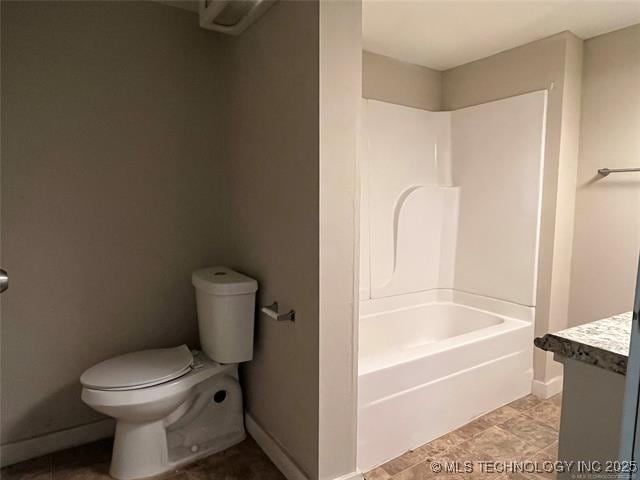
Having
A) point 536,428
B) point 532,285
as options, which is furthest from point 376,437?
point 532,285

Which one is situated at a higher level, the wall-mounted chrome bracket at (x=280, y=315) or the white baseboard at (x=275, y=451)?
the wall-mounted chrome bracket at (x=280, y=315)

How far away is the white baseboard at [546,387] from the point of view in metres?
2.51

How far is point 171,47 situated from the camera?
2119 millimetres

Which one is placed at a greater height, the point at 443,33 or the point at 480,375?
the point at 443,33

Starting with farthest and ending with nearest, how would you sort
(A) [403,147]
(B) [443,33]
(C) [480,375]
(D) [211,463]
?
(A) [403,147] < (B) [443,33] < (C) [480,375] < (D) [211,463]

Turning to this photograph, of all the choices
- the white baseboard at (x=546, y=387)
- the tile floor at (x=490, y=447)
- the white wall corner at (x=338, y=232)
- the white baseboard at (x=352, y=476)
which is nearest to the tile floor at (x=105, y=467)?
the white baseboard at (x=352, y=476)

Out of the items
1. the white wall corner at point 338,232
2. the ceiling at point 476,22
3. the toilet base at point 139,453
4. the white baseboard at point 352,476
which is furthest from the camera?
the ceiling at point 476,22

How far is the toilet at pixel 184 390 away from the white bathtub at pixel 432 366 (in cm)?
66

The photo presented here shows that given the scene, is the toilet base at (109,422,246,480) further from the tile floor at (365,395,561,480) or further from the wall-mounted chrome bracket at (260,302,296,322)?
the tile floor at (365,395,561,480)

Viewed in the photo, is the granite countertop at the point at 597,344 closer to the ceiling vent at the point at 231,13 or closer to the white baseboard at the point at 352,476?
the white baseboard at the point at 352,476

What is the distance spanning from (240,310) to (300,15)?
1.30 m

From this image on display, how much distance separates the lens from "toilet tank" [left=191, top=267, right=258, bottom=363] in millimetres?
1865

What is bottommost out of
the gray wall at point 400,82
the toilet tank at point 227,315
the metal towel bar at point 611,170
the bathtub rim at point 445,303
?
the bathtub rim at point 445,303

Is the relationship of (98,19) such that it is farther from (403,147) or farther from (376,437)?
(376,437)
